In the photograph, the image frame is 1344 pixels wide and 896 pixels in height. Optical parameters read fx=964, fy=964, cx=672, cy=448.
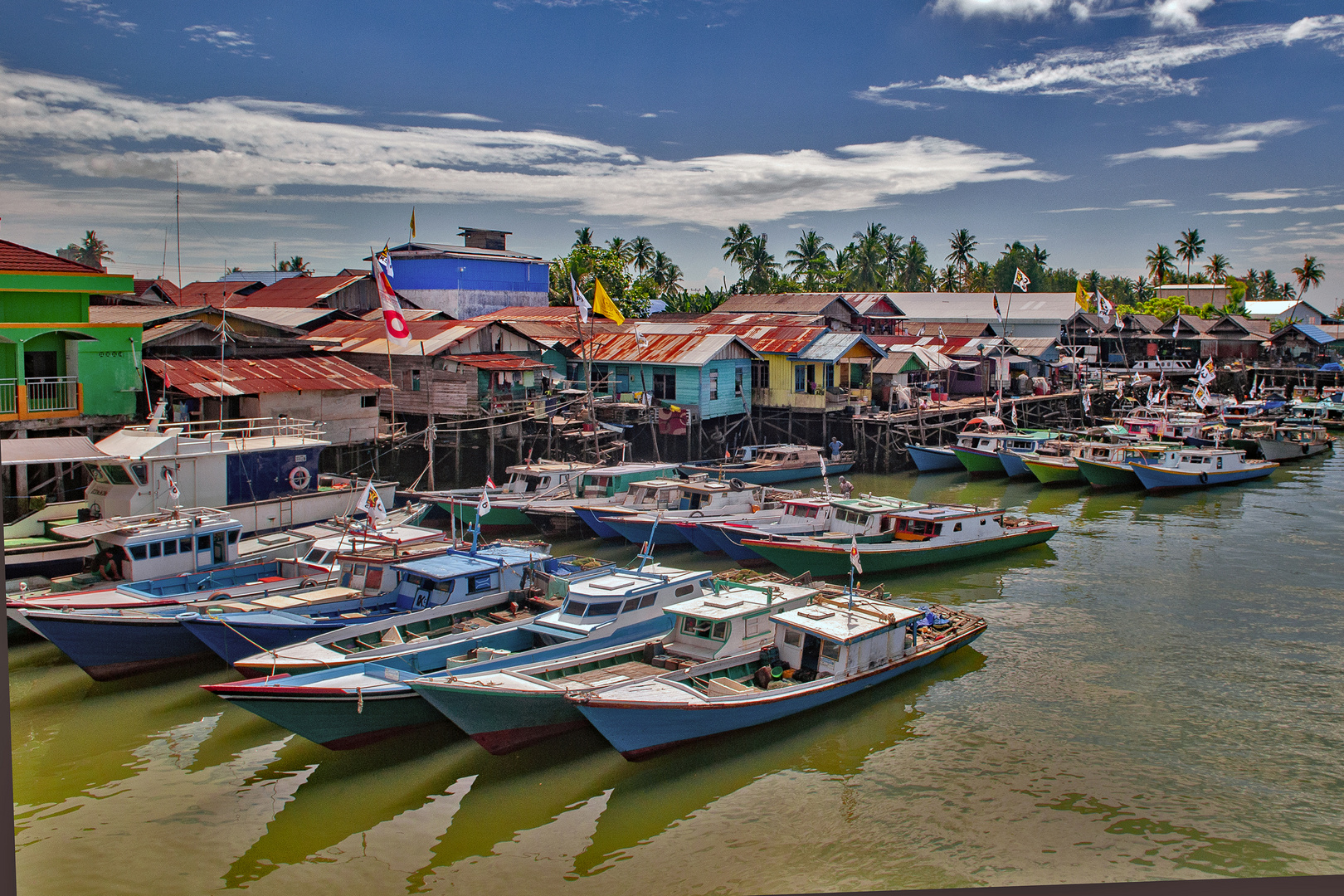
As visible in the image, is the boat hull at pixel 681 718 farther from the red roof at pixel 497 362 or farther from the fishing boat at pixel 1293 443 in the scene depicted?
the fishing boat at pixel 1293 443

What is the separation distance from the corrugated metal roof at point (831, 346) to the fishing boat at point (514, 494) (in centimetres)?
1321

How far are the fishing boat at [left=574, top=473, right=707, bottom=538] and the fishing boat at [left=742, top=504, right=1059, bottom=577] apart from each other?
3.82 metres

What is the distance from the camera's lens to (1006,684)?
15.8m

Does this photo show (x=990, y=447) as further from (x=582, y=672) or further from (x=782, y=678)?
(x=582, y=672)

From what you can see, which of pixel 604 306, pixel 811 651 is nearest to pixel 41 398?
pixel 604 306

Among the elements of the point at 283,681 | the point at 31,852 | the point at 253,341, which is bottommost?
the point at 31,852

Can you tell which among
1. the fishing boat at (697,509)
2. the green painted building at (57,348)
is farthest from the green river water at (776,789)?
the fishing boat at (697,509)

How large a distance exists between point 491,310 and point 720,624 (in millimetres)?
35256

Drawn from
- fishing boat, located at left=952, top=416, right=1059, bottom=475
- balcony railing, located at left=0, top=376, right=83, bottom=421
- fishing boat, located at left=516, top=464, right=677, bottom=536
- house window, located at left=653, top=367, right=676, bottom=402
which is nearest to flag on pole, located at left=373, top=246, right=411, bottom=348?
balcony railing, located at left=0, top=376, right=83, bottom=421

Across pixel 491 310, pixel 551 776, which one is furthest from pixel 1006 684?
pixel 491 310

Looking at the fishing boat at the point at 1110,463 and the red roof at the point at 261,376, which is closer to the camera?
the red roof at the point at 261,376

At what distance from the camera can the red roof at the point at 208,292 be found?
3816 centimetres

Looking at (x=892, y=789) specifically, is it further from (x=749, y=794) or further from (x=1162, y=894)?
(x=1162, y=894)

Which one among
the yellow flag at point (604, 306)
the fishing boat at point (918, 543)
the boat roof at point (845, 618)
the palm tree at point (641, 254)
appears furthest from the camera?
the palm tree at point (641, 254)
